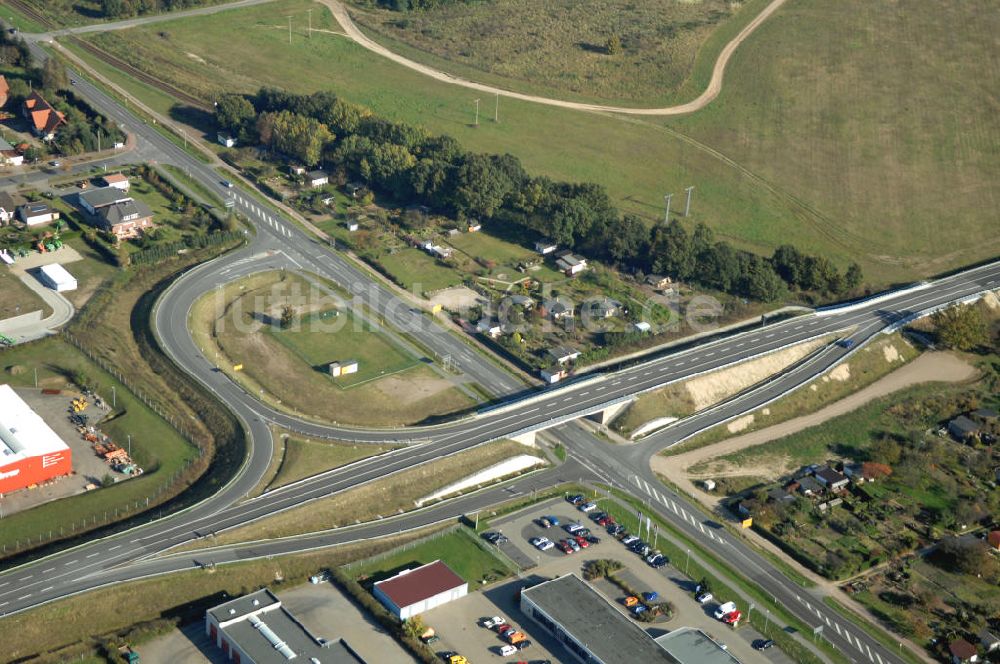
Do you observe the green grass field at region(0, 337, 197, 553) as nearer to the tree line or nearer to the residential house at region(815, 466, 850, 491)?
the tree line

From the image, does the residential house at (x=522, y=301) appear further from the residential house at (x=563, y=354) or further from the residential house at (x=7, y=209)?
the residential house at (x=7, y=209)

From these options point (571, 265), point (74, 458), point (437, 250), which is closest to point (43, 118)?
point (437, 250)

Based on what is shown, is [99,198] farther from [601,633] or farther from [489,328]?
[601,633]

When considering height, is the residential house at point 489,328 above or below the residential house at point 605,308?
below

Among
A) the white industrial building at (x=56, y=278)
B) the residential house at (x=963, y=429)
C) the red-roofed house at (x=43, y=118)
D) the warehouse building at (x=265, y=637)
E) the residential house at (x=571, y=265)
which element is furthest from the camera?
the red-roofed house at (x=43, y=118)

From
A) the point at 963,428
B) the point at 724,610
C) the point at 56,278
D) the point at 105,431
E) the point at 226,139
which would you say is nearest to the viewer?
the point at 724,610

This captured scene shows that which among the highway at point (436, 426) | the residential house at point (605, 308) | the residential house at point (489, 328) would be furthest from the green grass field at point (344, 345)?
the residential house at point (605, 308)

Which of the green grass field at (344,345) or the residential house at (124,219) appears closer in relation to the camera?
the green grass field at (344,345)
